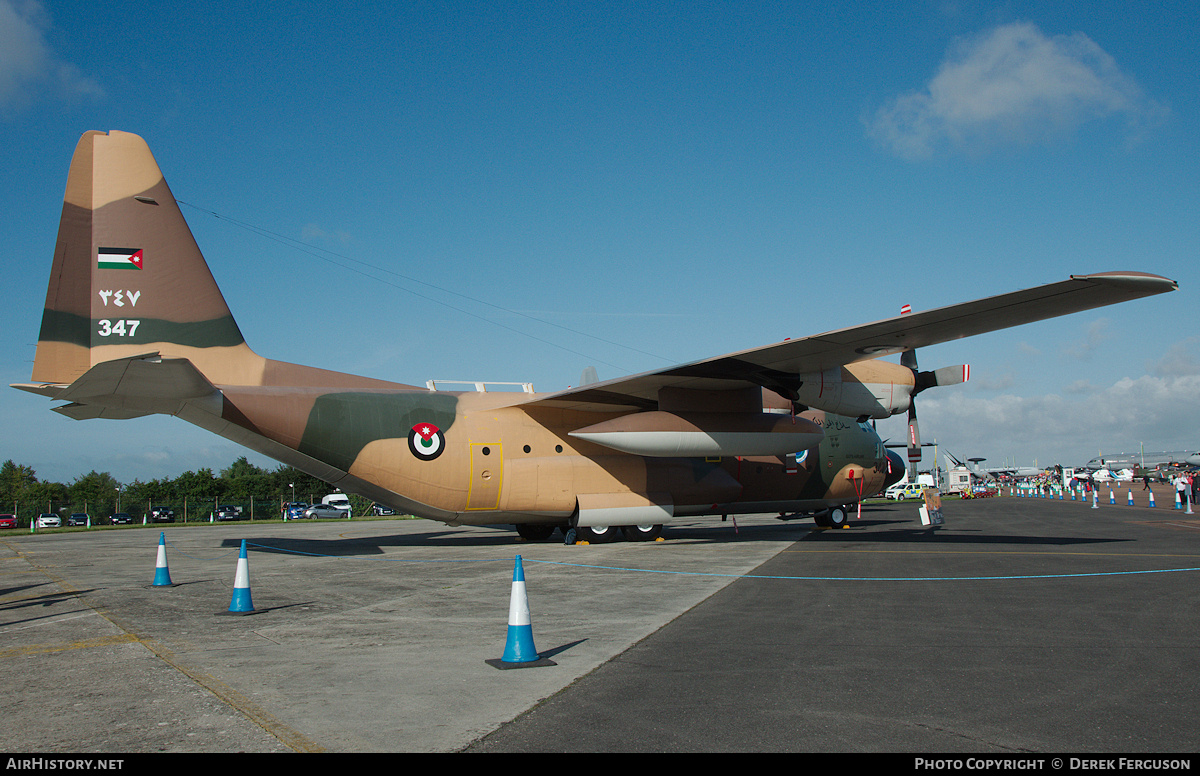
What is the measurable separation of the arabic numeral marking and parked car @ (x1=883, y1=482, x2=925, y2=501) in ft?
206

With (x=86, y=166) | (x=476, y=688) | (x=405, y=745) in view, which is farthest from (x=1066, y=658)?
(x=86, y=166)

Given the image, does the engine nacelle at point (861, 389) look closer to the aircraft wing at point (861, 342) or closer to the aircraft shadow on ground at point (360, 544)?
the aircraft wing at point (861, 342)

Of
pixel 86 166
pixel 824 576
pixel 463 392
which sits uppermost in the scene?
pixel 86 166

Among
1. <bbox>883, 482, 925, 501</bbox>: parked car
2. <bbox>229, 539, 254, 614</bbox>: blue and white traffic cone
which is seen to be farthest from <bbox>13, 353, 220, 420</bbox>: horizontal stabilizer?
<bbox>883, 482, 925, 501</bbox>: parked car

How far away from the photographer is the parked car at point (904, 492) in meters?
66.3

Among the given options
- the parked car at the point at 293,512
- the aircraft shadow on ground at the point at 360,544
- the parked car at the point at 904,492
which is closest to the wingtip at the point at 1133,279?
the aircraft shadow on ground at the point at 360,544

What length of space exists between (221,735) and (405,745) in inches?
43.4

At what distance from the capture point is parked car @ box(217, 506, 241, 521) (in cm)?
5112

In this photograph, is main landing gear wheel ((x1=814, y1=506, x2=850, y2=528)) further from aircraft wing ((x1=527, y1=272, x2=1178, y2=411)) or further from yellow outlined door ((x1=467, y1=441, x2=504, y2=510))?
yellow outlined door ((x1=467, y1=441, x2=504, y2=510))

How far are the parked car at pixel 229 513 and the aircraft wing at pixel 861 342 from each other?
139 feet

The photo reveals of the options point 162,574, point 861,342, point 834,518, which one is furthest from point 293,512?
point 861,342

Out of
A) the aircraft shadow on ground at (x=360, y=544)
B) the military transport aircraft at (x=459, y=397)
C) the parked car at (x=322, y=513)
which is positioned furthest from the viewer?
the parked car at (x=322, y=513)
